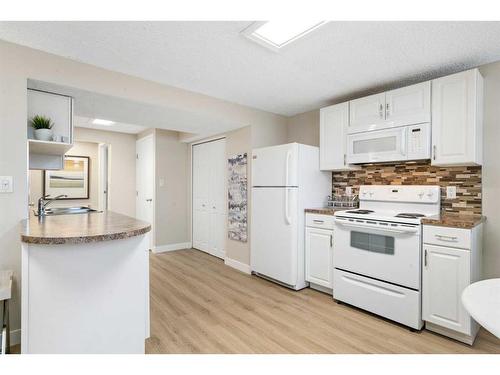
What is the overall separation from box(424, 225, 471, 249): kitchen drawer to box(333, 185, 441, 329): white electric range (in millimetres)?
73

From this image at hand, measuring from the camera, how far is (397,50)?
2.09 meters

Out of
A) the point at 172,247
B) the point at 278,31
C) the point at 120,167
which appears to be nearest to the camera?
the point at 278,31

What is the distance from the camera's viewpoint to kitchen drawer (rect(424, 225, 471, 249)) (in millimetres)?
1963

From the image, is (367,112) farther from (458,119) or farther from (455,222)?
(455,222)

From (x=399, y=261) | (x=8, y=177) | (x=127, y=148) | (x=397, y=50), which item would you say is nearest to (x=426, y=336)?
(x=399, y=261)

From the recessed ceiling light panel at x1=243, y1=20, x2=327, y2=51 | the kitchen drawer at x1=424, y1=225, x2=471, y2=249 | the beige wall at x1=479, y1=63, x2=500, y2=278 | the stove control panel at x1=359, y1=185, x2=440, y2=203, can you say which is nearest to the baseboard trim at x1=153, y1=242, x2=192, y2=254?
the stove control panel at x1=359, y1=185, x2=440, y2=203

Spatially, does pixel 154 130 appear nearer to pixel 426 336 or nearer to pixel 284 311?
pixel 284 311

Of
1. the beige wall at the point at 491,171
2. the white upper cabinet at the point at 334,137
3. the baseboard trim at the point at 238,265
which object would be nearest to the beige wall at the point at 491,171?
the beige wall at the point at 491,171

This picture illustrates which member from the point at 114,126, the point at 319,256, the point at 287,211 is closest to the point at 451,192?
the point at 319,256

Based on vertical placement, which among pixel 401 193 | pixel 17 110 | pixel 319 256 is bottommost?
pixel 319 256

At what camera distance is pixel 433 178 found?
2.62 metres

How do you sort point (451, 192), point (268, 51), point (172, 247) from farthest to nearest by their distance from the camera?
point (172, 247), point (451, 192), point (268, 51)

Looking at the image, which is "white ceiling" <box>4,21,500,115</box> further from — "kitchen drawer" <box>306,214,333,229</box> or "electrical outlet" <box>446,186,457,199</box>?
"kitchen drawer" <box>306,214,333,229</box>

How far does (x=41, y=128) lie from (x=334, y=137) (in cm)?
282
